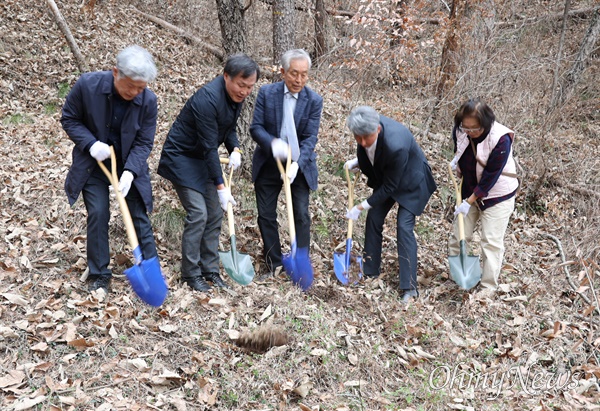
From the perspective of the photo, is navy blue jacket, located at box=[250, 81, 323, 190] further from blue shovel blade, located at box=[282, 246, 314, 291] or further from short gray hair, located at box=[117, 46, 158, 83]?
short gray hair, located at box=[117, 46, 158, 83]

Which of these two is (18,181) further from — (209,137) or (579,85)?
(579,85)

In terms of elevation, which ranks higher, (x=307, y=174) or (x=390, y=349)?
(x=307, y=174)

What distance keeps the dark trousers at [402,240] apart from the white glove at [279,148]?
1.03m

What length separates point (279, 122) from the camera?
438 cm

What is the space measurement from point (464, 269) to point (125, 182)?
2980 millimetres

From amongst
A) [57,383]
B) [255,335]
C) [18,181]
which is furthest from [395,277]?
[18,181]

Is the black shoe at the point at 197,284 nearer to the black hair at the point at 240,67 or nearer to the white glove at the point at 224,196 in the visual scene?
the white glove at the point at 224,196

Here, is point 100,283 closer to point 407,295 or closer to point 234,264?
point 234,264

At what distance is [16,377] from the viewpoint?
3092 mm

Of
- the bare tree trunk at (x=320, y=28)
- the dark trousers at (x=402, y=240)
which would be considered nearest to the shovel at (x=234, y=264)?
the dark trousers at (x=402, y=240)

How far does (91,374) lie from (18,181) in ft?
9.92

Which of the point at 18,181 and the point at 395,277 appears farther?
the point at 18,181

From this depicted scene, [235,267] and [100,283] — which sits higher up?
[100,283]

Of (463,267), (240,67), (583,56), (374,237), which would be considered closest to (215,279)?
(374,237)
